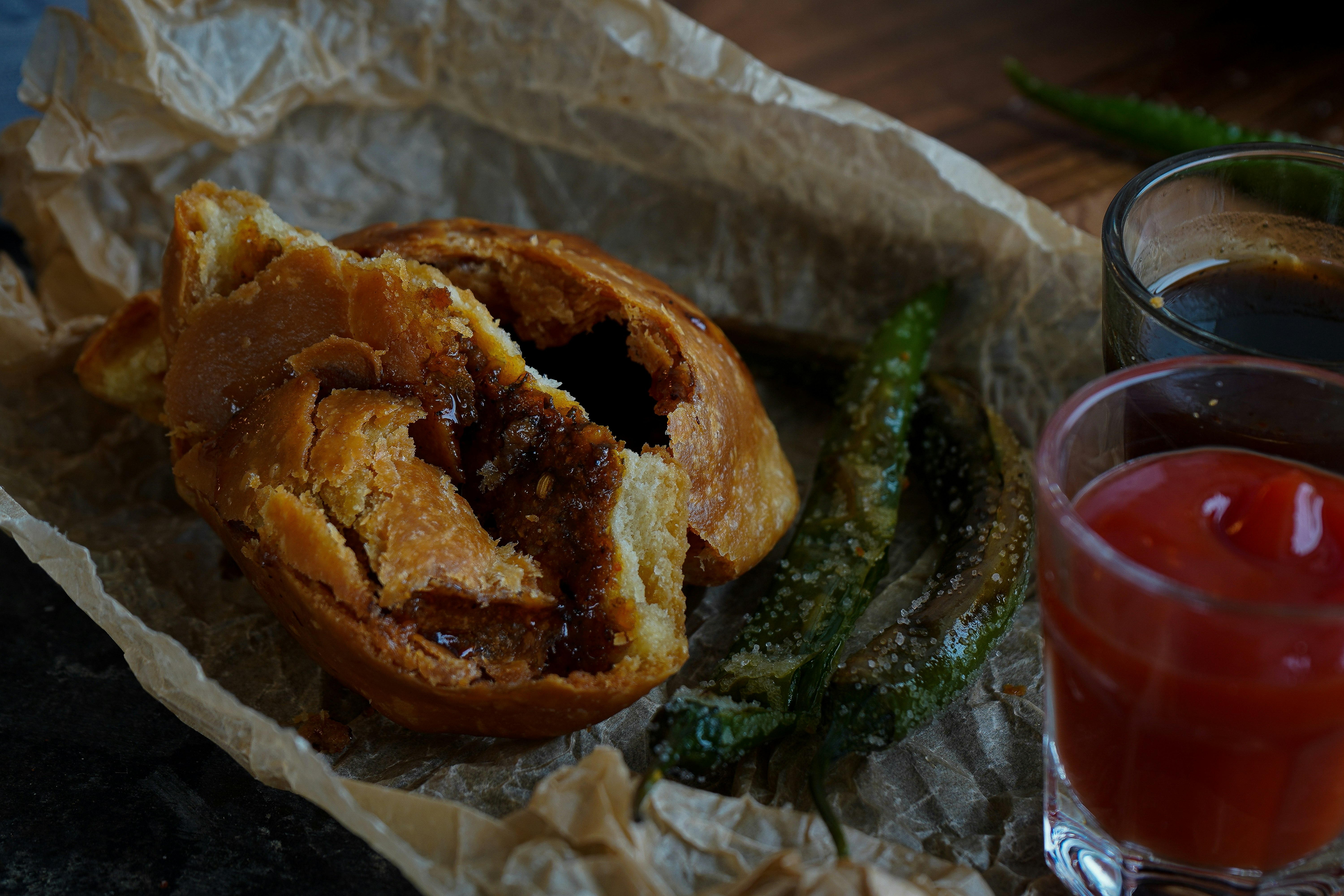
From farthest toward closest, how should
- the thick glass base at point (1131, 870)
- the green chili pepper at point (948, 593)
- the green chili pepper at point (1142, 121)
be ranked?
the green chili pepper at point (1142, 121)
the green chili pepper at point (948, 593)
the thick glass base at point (1131, 870)

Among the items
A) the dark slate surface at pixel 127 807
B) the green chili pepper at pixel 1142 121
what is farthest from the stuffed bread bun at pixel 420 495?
the green chili pepper at pixel 1142 121

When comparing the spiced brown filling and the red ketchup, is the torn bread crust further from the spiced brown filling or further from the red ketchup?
the red ketchup

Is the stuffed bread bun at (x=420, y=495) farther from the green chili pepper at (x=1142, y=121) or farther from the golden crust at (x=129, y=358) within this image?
the green chili pepper at (x=1142, y=121)

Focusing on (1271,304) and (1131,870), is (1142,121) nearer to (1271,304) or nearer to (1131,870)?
(1271,304)

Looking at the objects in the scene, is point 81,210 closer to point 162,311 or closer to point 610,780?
point 162,311

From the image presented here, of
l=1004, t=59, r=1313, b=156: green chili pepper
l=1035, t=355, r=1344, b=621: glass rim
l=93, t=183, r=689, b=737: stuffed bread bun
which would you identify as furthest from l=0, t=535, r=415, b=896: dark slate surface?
l=1004, t=59, r=1313, b=156: green chili pepper

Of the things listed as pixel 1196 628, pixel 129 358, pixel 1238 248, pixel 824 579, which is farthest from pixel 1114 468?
pixel 129 358

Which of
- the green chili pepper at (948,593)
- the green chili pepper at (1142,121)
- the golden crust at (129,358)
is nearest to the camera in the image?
the green chili pepper at (948,593)
